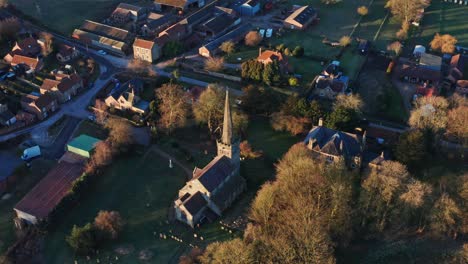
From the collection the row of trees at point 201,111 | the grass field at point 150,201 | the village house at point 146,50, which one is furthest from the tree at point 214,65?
the grass field at point 150,201

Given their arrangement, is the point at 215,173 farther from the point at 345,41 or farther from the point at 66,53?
the point at 345,41

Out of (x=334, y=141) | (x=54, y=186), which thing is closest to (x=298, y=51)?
(x=334, y=141)

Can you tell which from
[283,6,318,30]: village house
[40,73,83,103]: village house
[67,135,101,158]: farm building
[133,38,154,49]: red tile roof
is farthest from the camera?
[283,6,318,30]: village house

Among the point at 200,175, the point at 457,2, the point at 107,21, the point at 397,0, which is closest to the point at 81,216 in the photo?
the point at 200,175

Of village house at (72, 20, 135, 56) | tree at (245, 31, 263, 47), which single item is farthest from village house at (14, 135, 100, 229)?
tree at (245, 31, 263, 47)

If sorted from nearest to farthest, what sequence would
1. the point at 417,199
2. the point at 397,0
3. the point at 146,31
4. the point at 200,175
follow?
1. the point at 417,199
2. the point at 200,175
3. the point at 146,31
4. the point at 397,0

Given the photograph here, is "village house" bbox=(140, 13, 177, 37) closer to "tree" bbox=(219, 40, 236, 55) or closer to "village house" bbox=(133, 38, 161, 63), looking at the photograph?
"village house" bbox=(133, 38, 161, 63)

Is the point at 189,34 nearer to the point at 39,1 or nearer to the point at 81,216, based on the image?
the point at 39,1
